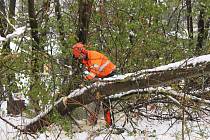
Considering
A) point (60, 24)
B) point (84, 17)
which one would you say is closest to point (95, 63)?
point (84, 17)

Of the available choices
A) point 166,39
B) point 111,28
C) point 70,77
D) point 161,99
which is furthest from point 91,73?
point 166,39

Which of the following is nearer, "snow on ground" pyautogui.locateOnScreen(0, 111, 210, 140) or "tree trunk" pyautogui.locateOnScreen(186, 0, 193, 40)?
"snow on ground" pyautogui.locateOnScreen(0, 111, 210, 140)

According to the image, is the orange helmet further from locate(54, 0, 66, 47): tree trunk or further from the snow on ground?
locate(54, 0, 66, 47): tree trunk

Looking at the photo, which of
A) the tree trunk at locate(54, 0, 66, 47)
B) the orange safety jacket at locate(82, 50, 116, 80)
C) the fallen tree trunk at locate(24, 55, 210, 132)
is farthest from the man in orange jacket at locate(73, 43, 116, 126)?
the tree trunk at locate(54, 0, 66, 47)

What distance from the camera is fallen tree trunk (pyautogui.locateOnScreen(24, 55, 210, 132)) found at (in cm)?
494

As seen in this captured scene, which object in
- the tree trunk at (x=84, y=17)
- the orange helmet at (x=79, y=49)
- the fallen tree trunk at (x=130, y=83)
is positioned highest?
the tree trunk at (x=84, y=17)

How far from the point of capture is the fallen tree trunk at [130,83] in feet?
16.2

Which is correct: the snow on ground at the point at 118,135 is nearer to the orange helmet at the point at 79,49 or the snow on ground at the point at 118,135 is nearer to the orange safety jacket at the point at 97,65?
the orange safety jacket at the point at 97,65

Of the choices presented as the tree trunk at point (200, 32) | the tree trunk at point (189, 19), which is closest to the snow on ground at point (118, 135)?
the tree trunk at point (200, 32)

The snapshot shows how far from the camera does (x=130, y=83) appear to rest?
218 inches

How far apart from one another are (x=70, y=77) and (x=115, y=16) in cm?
297

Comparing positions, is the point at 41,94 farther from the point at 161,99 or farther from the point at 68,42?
the point at 161,99

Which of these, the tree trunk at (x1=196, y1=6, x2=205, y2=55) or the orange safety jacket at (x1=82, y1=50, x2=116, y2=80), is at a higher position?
the tree trunk at (x1=196, y1=6, x2=205, y2=55)

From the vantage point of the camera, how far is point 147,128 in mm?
8211
